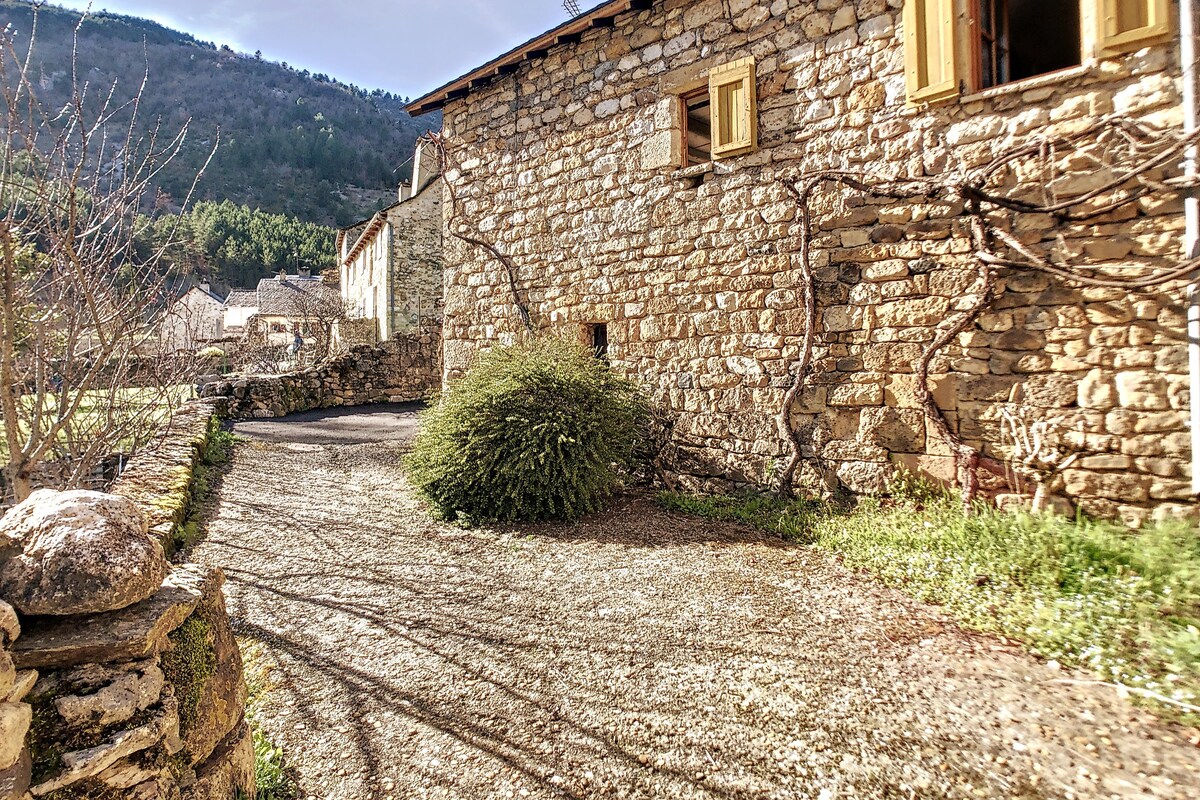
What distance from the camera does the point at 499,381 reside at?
581 centimetres

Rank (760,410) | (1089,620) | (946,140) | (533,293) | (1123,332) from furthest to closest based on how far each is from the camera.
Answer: (533,293) < (760,410) < (946,140) < (1123,332) < (1089,620)

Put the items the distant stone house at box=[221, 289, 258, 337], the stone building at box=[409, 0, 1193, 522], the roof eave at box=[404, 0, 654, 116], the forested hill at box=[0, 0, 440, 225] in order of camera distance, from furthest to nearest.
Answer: the forested hill at box=[0, 0, 440, 225]
the distant stone house at box=[221, 289, 258, 337]
the roof eave at box=[404, 0, 654, 116]
the stone building at box=[409, 0, 1193, 522]

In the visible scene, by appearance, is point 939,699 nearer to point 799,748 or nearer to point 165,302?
point 799,748

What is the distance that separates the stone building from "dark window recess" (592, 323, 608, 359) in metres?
0.04

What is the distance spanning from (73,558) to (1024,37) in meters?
8.54

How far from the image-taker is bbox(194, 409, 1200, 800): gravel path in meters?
2.27

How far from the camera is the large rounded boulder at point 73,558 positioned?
1541 mm

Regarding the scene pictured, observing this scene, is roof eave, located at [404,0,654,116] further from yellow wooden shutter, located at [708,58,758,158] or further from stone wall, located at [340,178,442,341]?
stone wall, located at [340,178,442,341]

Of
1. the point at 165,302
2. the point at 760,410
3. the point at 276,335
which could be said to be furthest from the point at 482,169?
the point at 276,335

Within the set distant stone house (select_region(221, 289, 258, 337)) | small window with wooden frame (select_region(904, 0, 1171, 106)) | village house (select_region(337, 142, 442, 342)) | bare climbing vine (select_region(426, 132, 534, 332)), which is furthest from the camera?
distant stone house (select_region(221, 289, 258, 337))

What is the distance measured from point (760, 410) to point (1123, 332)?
265cm

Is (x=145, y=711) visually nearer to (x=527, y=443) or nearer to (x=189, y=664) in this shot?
(x=189, y=664)

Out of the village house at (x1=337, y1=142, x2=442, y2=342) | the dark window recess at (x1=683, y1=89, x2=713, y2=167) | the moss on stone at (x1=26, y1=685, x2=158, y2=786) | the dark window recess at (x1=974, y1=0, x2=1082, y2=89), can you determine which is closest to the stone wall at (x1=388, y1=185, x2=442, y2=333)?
the village house at (x1=337, y1=142, x2=442, y2=342)

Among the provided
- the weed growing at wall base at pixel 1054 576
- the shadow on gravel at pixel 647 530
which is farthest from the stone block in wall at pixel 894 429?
the shadow on gravel at pixel 647 530
